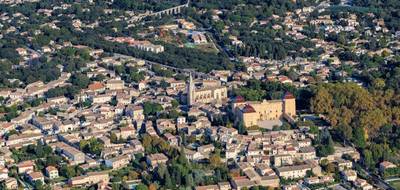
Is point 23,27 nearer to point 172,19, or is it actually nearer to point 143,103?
point 172,19

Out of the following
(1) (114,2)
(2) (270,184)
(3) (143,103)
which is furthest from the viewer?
(1) (114,2)

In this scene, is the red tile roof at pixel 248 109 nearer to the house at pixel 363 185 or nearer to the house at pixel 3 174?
the house at pixel 363 185

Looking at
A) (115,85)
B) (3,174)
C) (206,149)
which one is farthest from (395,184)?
(115,85)

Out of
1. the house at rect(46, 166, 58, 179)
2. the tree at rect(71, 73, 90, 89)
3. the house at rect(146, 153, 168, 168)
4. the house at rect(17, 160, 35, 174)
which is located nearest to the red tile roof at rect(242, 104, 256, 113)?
the house at rect(146, 153, 168, 168)

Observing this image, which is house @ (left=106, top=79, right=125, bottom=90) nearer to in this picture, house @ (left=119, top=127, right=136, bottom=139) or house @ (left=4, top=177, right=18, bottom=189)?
house @ (left=119, top=127, right=136, bottom=139)

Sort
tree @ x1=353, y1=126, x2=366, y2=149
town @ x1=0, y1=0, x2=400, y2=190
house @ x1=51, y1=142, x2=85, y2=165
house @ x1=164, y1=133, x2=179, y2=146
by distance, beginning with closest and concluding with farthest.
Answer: town @ x1=0, y1=0, x2=400, y2=190, house @ x1=51, y1=142, x2=85, y2=165, tree @ x1=353, y1=126, x2=366, y2=149, house @ x1=164, y1=133, x2=179, y2=146

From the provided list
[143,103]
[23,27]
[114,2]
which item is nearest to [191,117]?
[143,103]

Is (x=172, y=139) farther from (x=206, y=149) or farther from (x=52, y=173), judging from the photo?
(x=52, y=173)
